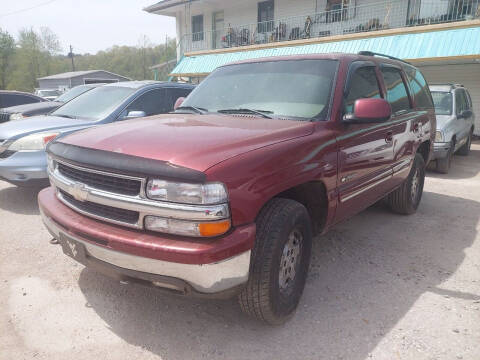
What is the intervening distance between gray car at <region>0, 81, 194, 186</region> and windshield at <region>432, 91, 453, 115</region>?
18.0 feet

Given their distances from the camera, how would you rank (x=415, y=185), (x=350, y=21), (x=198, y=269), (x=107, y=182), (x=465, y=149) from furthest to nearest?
(x=350, y=21) < (x=465, y=149) < (x=415, y=185) < (x=107, y=182) < (x=198, y=269)

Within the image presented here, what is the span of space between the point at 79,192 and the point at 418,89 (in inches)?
166

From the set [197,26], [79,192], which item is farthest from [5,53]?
[79,192]

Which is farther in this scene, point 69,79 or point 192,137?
point 69,79

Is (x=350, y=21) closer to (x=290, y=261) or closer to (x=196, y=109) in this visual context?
(x=196, y=109)

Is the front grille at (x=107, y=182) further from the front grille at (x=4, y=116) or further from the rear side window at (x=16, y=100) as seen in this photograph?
the rear side window at (x=16, y=100)

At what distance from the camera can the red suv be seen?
198 centimetres

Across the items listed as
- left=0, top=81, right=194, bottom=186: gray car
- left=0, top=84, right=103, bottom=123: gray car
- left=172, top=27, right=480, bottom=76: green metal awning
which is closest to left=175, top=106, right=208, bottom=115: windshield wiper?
left=0, top=81, right=194, bottom=186: gray car

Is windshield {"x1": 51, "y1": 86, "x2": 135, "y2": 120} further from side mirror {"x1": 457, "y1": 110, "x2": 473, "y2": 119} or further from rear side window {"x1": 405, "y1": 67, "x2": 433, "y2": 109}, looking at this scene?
side mirror {"x1": 457, "y1": 110, "x2": 473, "y2": 119}

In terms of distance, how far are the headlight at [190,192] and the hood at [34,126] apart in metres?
3.47

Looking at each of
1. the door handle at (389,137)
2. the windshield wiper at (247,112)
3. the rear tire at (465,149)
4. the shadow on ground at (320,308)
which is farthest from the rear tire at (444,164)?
the windshield wiper at (247,112)

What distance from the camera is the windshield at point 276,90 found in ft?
9.76

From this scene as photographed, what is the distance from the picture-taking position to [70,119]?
17.5 ft

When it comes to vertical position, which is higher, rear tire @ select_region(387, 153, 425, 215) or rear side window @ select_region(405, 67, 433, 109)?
rear side window @ select_region(405, 67, 433, 109)
